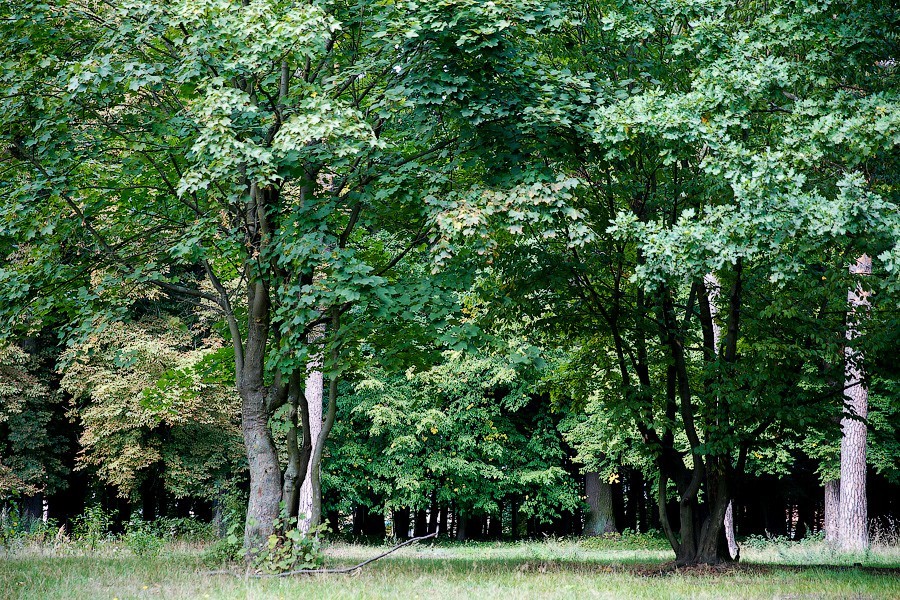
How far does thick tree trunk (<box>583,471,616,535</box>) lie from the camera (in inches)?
1034

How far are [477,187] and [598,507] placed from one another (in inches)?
800

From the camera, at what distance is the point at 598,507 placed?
26.6 m

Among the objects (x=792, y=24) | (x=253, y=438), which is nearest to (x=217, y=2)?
(x=253, y=438)

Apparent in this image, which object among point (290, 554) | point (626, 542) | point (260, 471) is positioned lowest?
point (626, 542)

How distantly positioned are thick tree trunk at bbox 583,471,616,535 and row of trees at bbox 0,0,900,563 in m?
15.1

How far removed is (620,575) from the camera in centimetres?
979

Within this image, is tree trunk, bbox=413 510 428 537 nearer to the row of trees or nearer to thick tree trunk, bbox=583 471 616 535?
thick tree trunk, bbox=583 471 616 535

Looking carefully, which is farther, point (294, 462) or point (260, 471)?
point (294, 462)

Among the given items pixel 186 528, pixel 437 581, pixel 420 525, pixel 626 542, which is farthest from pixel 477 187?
pixel 420 525

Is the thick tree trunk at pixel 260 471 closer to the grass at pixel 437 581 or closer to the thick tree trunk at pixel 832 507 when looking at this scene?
the grass at pixel 437 581

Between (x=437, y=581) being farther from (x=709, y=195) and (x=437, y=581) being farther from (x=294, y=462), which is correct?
(x=709, y=195)

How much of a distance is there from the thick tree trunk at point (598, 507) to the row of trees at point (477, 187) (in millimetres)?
15084

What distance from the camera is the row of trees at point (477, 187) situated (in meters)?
8.05

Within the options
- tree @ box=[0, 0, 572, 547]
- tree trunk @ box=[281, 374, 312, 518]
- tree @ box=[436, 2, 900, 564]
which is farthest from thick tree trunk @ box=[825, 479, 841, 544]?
tree @ box=[0, 0, 572, 547]
